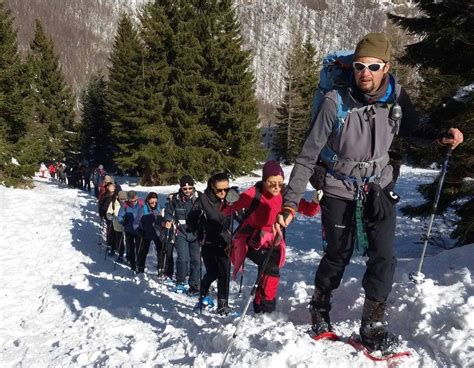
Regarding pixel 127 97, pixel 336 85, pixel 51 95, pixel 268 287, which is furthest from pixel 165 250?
pixel 51 95

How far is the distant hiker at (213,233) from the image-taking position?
619 centimetres

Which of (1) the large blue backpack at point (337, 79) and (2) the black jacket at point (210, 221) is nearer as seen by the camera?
(1) the large blue backpack at point (337, 79)

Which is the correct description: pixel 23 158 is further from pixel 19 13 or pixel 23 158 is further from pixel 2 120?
pixel 19 13

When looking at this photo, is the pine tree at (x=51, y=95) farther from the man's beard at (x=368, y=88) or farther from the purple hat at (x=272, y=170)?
the man's beard at (x=368, y=88)

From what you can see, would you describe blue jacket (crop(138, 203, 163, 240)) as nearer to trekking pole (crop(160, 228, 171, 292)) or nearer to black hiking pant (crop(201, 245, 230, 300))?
trekking pole (crop(160, 228, 171, 292))

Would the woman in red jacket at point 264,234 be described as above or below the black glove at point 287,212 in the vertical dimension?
below

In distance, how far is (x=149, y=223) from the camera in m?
10.0

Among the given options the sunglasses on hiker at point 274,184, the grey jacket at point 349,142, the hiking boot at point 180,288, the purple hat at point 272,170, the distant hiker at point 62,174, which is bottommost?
the distant hiker at point 62,174

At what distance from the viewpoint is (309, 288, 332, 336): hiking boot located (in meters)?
3.82

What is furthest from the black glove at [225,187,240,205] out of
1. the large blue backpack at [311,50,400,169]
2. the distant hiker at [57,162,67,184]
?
the distant hiker at [57,162,67,184]

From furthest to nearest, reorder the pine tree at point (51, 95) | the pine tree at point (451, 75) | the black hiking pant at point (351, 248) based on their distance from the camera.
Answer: the pine tree at point (51, 95)
the pine tree at point (451, 75)
the black hiking pant at point (351, 248)

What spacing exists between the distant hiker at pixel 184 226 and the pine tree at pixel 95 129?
35861mm

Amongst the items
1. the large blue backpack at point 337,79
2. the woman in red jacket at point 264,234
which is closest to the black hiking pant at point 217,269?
the woman in red jacket at point 264,234

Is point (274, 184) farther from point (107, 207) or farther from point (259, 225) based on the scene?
point (107, 207)
